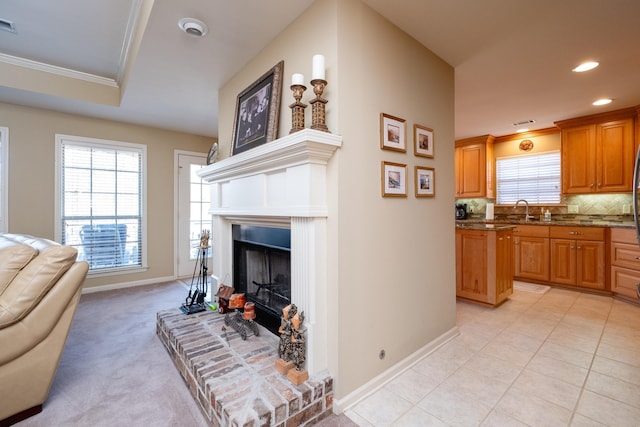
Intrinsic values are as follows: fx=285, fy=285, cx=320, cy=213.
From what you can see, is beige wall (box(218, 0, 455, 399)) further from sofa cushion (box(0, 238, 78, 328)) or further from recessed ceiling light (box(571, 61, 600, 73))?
sofa cushion (box(0, 238, 78, 328))

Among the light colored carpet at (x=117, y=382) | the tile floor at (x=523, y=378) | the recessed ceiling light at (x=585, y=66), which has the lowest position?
the light colored carpet at (x=117, y=382)

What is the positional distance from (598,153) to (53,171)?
7311 millimetres

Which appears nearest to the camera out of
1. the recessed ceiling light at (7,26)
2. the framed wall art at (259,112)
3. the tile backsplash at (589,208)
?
the framed wall art at (259,112)

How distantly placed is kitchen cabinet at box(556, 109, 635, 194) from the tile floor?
1.92 metres

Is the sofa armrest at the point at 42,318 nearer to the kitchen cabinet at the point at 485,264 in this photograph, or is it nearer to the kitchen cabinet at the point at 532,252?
the kitchen cabinet at the point at 485,264

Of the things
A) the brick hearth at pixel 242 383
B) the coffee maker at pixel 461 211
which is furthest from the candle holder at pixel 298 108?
the coffee maker at pixel 461 211

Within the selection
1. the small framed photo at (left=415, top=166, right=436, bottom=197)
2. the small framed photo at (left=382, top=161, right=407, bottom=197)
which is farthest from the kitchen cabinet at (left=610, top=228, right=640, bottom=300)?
the small framed photo at (left=382, top=161, right=407, bottom=197)

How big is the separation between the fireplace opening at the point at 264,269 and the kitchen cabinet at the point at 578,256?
405 centimetres

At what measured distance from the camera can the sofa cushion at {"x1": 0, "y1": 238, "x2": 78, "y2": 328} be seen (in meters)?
1.47

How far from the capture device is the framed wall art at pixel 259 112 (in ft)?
6.79

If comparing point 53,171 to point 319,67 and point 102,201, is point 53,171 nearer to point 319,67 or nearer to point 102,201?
point 102,201

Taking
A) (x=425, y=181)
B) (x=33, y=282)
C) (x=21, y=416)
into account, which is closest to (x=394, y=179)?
(x=425, y=181)

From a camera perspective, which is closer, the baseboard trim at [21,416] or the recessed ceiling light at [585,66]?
the baseboard trim at [21,416]

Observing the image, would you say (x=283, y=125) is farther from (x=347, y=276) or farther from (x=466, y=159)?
(x=466, y=159)
